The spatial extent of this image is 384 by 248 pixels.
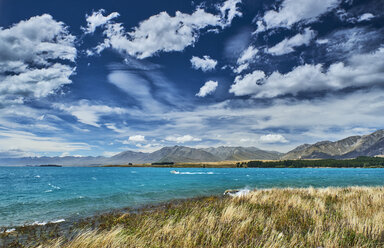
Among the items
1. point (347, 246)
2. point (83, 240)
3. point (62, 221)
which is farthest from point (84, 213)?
point (347, 246)

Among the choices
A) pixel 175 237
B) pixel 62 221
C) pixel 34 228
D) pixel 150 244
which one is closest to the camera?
pixel 150 244

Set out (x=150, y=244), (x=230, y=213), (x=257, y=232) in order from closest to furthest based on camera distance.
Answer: (x=150, y=244) < (x=257, y=232) < (x=230, y=213)

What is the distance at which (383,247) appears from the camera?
287 inches

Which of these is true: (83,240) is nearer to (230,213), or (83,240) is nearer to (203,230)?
(203,230)

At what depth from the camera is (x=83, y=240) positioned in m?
7.89

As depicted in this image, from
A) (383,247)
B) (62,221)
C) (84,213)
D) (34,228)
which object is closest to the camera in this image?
(383,247)

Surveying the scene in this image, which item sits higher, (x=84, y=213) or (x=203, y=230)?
(x=203, y=230)

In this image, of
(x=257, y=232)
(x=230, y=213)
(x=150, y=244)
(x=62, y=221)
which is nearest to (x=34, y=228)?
(x=62, y=221)

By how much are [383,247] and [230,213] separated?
6592 mm

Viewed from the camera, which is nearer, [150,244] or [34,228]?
[150,244]

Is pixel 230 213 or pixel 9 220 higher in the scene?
pixel 230 213

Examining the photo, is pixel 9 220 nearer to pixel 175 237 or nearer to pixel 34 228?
pixel 34 228

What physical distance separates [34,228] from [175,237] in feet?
44.4

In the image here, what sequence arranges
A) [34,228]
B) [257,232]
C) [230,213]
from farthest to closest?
[34,228] → [230,213] → [257,232]
